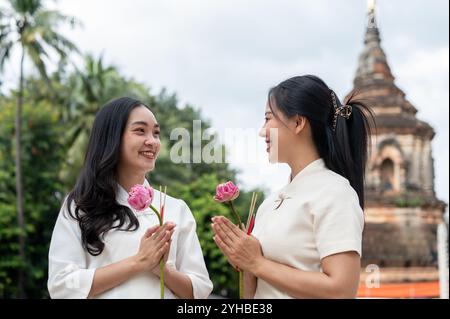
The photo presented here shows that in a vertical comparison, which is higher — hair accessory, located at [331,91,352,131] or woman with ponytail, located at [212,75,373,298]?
hair accessory, located at [331,91,352,131]

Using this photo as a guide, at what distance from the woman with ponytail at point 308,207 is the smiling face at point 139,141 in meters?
0.57

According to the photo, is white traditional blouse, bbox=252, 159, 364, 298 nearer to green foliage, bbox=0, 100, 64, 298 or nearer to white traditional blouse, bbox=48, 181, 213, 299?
white traditional blouse, bbox=48, 181, 213, 299

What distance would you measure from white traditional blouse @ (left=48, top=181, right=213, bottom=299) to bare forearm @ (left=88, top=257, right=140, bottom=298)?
0.02 meters

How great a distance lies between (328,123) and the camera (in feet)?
8.54

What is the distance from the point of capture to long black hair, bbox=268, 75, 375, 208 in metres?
2.54

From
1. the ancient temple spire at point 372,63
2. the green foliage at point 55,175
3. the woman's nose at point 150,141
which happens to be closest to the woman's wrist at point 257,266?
the woman's nose at point 150,141

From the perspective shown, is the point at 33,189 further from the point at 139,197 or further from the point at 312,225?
the point at 312,225

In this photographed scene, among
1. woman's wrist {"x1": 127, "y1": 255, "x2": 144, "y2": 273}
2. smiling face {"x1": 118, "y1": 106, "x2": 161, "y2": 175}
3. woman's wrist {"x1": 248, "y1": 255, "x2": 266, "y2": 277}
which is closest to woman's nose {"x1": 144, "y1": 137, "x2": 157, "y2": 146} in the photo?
smiling face {"x1": 118, "y1": 106, "x2": 161, "y2": 175}

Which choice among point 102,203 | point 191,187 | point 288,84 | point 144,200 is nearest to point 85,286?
point 102,203

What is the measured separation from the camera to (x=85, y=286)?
2723mm

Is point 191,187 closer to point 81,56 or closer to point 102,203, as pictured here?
point 81,56

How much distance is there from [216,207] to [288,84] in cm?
1760

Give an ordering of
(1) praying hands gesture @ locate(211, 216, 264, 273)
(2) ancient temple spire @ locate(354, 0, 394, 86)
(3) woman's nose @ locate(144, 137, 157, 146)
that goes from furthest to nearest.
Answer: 1. (2) ancient temple spire @ locate(354, 0, 394, 86)
2. (3) woman's nose @ locate(144, 137, 157, 146)
3. (1) praying hands gesture @ locate(211, 216, 264, 273)

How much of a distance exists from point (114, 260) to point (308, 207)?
914mm
